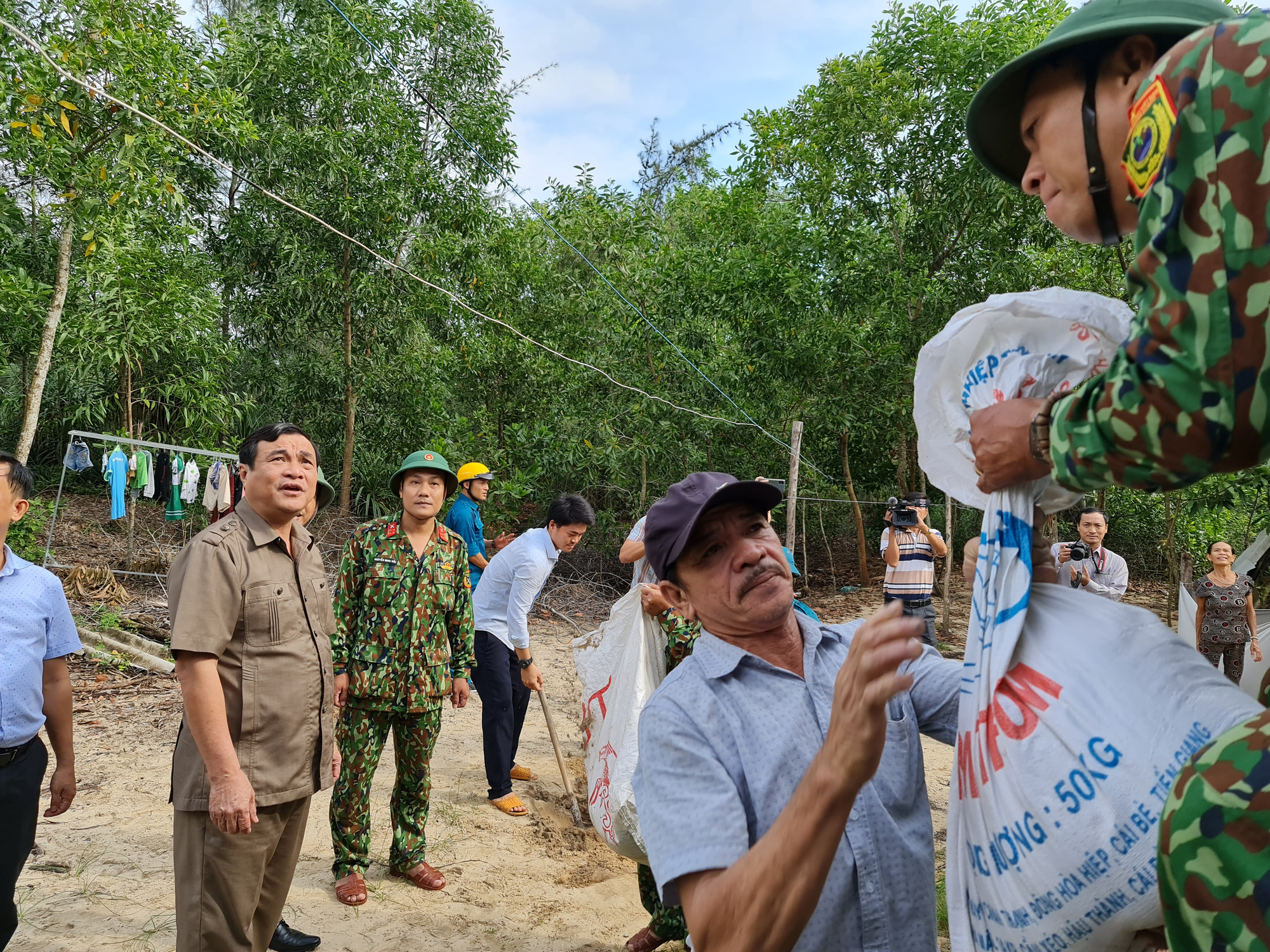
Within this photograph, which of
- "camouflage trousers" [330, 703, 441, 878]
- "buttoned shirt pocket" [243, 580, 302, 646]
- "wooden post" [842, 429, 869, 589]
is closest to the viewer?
"buttoned shirt pocket" [243, 580, 302, 646]

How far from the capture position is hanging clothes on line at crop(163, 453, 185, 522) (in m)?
8.41

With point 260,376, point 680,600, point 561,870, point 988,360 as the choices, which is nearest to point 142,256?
point 260,376

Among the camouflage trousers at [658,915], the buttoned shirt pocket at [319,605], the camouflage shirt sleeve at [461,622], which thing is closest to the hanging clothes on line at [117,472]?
the camouflage shirt sleeve at [461,622]

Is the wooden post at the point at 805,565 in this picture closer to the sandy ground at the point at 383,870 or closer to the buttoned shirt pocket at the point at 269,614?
the sandy ground at the point at 383,870

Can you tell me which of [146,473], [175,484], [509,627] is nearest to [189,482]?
[175,484]

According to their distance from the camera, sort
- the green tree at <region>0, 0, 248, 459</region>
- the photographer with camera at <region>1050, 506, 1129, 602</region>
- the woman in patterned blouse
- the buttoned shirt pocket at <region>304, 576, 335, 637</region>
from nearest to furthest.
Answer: the buttoned shirt pocket at <region>304, 576, 335, 637</region> < the green tree at <region>0, 0, 248, 459</region> < the photographer with camera at <region>1050, 506, 1129, 602</region> < the woman in patterned blouse

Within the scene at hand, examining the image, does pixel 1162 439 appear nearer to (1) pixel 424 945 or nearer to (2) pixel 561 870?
(1) pixel 424 945

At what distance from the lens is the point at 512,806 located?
487cm

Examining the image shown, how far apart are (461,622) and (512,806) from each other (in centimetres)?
136

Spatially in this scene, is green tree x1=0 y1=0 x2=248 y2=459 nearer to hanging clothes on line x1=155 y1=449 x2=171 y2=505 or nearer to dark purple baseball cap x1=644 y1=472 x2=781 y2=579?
hanging clothes on line x1=155 y1=449 x2=171 y2=505

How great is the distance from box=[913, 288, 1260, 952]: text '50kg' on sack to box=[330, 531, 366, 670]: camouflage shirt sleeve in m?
3.21

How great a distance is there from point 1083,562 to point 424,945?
5.77 meters

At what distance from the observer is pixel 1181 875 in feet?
2.48

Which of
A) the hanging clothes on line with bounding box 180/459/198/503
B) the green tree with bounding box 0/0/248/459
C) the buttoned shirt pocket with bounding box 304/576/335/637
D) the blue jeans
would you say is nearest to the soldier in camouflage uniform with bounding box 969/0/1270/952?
the buttoned shirt pocket with bounding box 304/576/335/637
